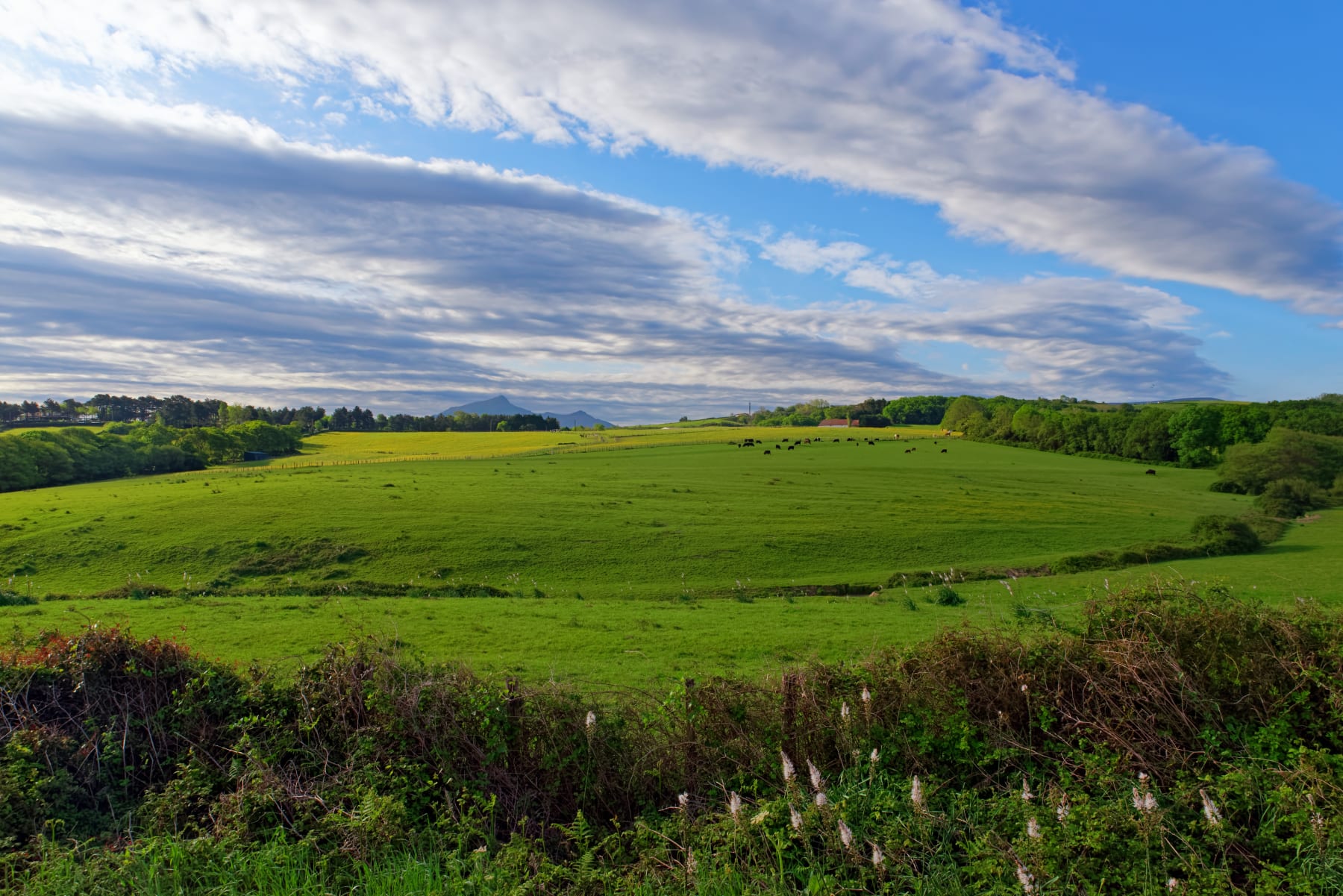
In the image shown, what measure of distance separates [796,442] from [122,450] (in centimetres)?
9731

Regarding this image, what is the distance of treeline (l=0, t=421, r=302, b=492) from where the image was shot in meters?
76.2

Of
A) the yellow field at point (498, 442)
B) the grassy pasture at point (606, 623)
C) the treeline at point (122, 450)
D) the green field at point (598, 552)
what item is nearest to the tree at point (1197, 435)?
the green field at point (598, 552)

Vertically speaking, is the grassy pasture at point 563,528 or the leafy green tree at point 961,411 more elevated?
the leafy green tree at point 961,411

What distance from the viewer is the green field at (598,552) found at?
58.0 feet

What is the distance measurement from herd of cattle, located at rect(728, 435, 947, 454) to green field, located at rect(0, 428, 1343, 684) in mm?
25079

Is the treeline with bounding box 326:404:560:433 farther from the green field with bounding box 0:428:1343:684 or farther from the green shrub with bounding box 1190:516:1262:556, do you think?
the green shrub with bounding box 1190:516:1262:556

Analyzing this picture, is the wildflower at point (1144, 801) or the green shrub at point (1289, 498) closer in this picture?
the wildflower at point (1144, 801)

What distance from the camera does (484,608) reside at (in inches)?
918

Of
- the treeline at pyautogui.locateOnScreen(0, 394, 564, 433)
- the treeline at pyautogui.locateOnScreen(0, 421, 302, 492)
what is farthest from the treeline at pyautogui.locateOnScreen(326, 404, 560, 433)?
the treeline at pyautogui.locateOnScreen(0, 421, 302, 492)

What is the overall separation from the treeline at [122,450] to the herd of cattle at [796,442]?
77532mm

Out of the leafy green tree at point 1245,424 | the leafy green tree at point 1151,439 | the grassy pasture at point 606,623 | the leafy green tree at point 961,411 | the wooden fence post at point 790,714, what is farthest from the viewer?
the leafy green tree at point 961,411

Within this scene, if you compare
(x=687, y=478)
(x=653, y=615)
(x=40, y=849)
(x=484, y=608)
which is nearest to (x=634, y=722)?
(x=40, y=849)

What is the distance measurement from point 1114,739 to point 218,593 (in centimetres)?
3521

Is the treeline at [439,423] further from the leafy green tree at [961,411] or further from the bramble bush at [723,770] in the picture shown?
the bramble bush at [723,770]
